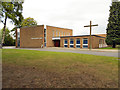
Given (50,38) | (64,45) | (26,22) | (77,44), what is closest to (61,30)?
(50,38)

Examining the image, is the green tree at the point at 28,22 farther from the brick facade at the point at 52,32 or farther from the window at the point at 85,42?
the window at the point at 85,42

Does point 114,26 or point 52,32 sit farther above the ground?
point 114,26

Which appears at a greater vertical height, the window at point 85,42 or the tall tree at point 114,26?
the tall tree at point 114,26

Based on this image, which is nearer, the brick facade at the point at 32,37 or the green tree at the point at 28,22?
the brick facade at the point at 32,37

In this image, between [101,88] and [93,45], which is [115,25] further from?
[101,88]

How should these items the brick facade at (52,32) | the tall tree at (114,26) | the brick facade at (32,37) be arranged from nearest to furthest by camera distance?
the tall tree at (114,26) → the brick facade at (32,37) → the brick facade at (52,32)

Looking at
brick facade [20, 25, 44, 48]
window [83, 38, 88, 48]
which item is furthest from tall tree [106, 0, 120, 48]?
brick facade [20, 25, 44, 48]

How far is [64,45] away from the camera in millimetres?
35469

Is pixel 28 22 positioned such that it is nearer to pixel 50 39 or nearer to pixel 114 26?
pixel 50 39

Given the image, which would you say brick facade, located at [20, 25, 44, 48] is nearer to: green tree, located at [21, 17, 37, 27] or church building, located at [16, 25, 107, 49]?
church building, located at [16, 25, 107, 49]

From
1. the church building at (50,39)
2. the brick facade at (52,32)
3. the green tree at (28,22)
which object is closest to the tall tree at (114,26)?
the church building at (50,39)

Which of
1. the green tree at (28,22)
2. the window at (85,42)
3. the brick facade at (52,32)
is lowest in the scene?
the window at (85,42)

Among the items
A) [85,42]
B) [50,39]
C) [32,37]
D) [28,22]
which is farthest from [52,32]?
[28,22]

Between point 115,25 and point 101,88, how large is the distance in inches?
1216
